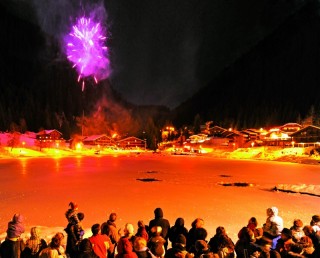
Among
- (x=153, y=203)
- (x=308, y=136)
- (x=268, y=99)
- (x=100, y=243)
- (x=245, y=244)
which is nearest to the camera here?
(x=100, y=243)

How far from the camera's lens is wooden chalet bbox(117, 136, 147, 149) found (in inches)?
4762

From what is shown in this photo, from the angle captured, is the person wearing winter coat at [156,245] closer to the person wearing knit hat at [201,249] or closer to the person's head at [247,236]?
the person wearing knit hat at [201,249]

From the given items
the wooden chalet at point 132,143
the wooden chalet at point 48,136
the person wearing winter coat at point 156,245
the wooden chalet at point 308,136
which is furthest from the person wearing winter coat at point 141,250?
the wooden chalet at point 132,143

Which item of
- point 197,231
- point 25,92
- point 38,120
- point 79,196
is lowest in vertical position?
point 79,196

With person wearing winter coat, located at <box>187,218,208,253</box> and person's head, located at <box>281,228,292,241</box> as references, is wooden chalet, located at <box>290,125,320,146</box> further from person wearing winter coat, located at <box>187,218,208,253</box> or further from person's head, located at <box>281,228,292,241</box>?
person wearing winter coat, located at <box>187,218,208,253</box>

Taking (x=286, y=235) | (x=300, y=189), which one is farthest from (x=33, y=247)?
(x=300, y=189)

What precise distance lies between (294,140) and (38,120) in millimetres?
93596

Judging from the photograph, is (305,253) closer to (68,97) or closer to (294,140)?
(294,140)

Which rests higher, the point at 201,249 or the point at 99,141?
the point at 99,141

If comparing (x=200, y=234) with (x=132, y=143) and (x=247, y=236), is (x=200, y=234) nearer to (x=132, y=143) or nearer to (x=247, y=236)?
(x=247, y=236)

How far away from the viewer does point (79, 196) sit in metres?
17.6

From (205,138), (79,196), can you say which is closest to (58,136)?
(205,138)

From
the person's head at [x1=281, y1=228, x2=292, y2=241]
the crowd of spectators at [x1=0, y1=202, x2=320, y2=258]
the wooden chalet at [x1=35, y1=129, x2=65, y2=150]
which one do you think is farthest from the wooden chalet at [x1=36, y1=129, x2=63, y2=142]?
the person's head at [x1=281, y1=228, x2=292, y2=241]

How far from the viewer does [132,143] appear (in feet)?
400
